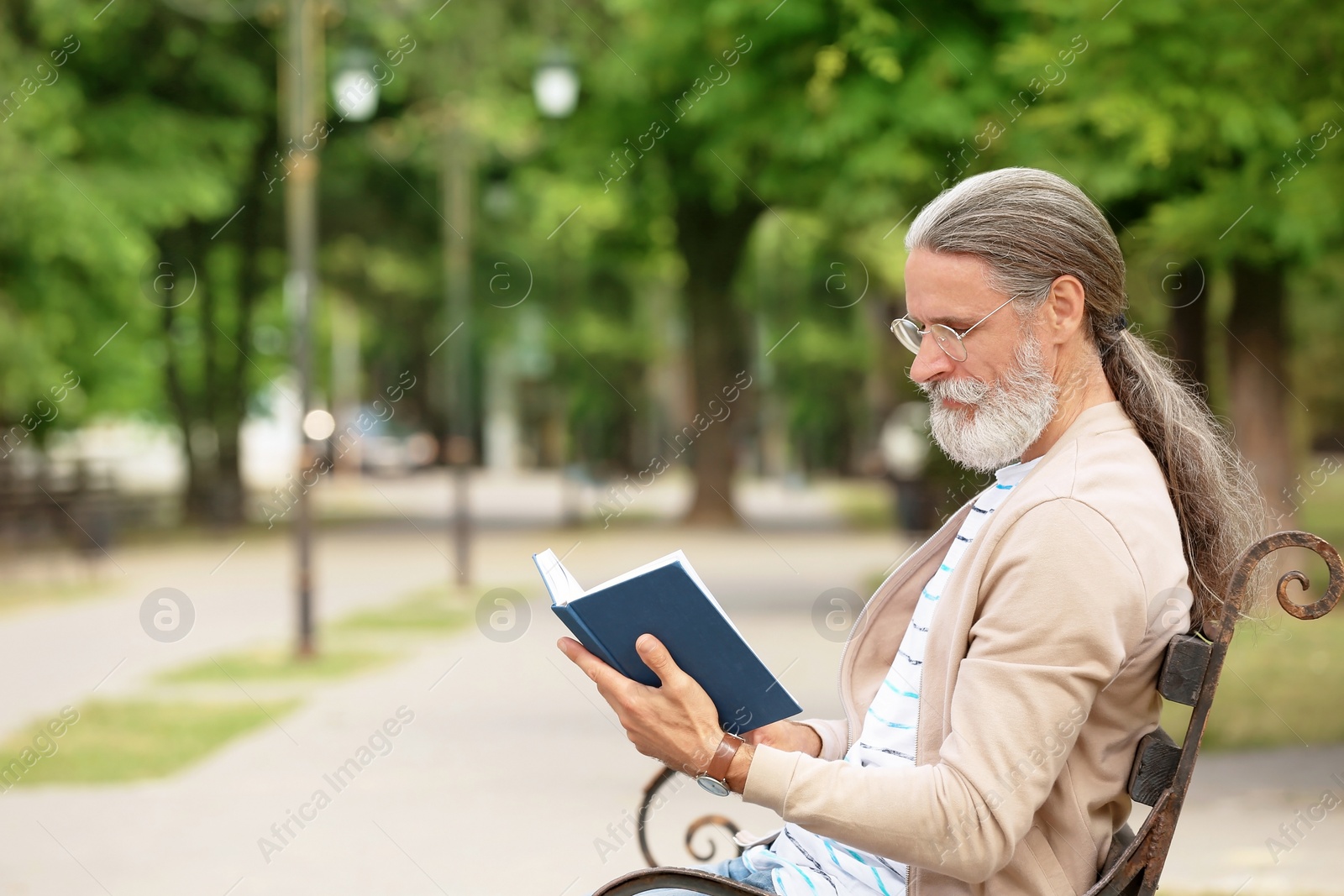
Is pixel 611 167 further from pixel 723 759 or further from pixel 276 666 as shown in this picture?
pixel 723 759

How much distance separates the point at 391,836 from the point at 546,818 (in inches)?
25.1

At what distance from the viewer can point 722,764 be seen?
7.22 ft

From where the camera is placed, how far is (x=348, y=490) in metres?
44.9

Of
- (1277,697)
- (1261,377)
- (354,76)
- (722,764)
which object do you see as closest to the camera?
(722,764)

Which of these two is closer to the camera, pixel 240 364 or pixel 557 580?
pixel 557 580

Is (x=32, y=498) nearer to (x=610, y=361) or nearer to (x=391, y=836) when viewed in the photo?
(x=391, y=836)

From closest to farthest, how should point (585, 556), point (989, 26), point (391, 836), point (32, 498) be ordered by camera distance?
point (391, 836)
point (989, 26)
point (32, 498)
point (585, 556)

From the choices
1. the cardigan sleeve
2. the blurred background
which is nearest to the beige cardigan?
the cardigan sleeve

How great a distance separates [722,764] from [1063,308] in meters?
0.84

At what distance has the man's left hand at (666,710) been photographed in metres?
2.22

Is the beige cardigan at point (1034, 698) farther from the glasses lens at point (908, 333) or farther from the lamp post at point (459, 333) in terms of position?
Answer: the lamp post at point (459, 333)

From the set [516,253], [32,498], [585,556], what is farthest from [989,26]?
[516,253]

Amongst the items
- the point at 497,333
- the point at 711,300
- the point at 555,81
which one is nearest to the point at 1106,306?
the point at 555,81

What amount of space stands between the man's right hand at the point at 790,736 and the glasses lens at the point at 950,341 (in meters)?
0.74
